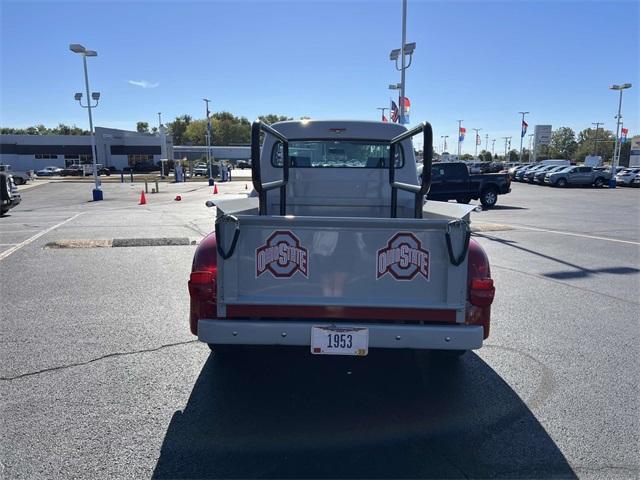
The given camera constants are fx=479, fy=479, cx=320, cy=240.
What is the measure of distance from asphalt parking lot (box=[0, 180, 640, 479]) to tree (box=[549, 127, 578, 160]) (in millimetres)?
149734

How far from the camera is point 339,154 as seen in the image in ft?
18.5

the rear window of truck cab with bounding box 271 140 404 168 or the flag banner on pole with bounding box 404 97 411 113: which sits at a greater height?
the flag banner on pole with bounding box 404 97 411 113

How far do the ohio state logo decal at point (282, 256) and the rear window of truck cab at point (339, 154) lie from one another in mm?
2538

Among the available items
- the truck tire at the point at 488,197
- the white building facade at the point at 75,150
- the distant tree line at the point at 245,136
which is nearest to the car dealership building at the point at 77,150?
the white building facade at the point at 75,150

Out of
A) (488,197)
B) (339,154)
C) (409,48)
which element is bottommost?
(488,197)

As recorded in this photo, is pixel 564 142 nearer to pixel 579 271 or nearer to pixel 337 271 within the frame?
pixel 579 271

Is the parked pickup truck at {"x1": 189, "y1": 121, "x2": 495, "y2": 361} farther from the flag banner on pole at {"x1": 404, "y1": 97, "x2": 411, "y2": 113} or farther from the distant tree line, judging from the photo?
the distant tree line

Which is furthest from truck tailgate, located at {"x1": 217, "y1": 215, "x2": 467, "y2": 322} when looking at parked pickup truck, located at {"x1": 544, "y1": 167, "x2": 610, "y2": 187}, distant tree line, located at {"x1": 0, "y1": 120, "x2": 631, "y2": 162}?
distant tree line, located at {"x1": 0, "y1": 120, "x2": 631, "y2": 162}

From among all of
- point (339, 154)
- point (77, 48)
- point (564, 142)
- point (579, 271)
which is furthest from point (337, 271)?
point (564, 142)

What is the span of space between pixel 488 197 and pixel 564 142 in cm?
14329

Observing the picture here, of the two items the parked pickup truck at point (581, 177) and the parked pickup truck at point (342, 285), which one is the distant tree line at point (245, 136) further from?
the parked pickup truck at point (342, 285)

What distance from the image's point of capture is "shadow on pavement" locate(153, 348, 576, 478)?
2.76 meters

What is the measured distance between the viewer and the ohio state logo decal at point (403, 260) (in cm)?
314

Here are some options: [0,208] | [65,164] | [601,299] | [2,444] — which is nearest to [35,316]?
[2,444]
